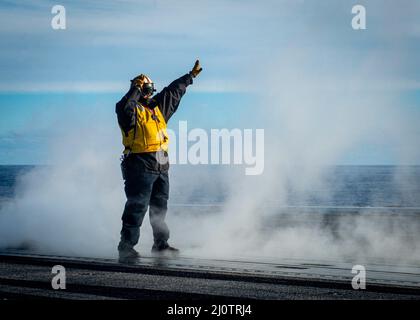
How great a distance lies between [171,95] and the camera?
9508 mm

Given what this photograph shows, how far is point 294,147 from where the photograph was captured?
16062 mm

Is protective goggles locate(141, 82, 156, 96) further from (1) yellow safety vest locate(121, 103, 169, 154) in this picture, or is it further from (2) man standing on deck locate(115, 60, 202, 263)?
(1) yellow safety vest locate(121, 103, 169, 154)

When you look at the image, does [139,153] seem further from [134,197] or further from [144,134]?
[134,197]

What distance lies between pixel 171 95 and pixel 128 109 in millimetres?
773

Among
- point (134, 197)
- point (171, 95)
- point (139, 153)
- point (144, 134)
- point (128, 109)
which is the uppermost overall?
point (171, 95)

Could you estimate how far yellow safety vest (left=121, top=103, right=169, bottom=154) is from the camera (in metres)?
9.08

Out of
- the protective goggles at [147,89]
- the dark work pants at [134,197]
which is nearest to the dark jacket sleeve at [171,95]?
the protective goggles at [147,89]

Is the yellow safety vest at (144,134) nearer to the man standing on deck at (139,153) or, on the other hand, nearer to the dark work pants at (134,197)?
the man standing on deck at (139,153)

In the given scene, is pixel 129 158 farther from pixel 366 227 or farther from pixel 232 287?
pixel 366 227

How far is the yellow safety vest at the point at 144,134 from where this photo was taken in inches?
357

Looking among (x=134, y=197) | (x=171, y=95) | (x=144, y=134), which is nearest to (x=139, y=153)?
(x=144, y=134)

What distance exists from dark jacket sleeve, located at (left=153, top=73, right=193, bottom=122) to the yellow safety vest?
0.26 meters
